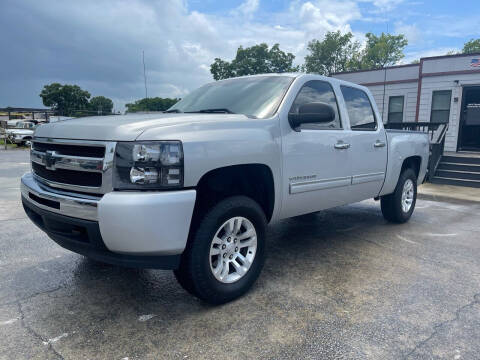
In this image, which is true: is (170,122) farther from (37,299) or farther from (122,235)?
(37,299)

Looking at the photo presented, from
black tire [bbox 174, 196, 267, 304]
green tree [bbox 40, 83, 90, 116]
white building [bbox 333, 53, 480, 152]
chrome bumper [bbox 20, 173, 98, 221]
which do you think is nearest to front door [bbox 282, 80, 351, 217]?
black tire [bbox 174, 196, 267, 304]

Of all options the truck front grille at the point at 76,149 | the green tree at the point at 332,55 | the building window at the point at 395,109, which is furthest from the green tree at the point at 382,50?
the truck front grille at the point at 76,149

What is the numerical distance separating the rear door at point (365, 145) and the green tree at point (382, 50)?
41.5 m

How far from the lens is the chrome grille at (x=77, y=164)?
243cm

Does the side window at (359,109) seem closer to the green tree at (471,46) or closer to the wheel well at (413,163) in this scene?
the wheel well at (413,163)

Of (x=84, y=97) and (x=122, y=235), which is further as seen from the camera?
(x=84, y=97)

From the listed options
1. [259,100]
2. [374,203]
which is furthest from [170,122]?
[374,203]

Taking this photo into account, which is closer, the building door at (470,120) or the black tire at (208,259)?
Answer: the black tire at (208,259)

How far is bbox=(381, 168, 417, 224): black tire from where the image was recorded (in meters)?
5.37

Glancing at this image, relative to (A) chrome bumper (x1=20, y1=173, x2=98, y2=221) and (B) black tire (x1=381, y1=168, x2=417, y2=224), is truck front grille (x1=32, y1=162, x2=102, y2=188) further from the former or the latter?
(B) black tire (x1=381, y1=168, x2=417, y2=224)

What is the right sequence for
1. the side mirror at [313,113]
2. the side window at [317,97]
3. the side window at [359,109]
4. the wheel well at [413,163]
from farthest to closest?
the wheel well at [413,163] → the side window at [359,109] → the side window at [317,97] → the side mirror at [313,113]

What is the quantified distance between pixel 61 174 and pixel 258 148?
1.51 m

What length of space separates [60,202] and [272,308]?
175 cm

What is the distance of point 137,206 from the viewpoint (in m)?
2.29
